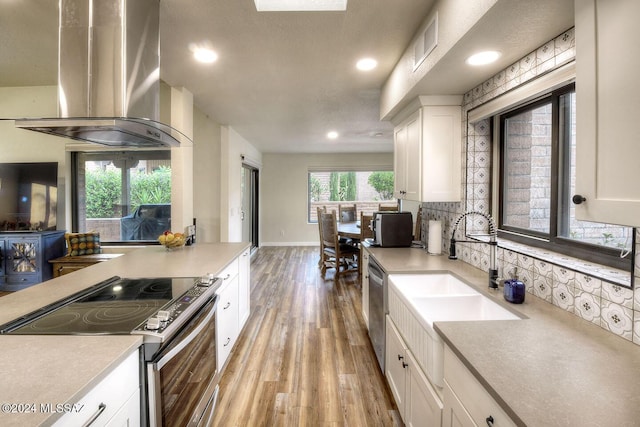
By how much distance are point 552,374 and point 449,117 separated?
1889mm

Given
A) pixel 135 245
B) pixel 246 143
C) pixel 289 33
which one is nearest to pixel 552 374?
pixel 289 33

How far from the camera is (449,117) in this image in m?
2.32

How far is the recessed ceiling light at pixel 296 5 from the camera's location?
1753mm

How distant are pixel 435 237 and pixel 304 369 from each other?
148 cm

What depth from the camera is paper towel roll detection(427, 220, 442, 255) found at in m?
2.51

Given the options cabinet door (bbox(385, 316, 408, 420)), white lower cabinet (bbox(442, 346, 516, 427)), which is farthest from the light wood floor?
white lower cabinet (bbox(442, 346, 516, 427))

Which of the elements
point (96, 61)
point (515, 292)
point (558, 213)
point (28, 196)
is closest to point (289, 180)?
point (28, 196)

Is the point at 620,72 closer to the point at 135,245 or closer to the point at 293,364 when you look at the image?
the point at 293,364

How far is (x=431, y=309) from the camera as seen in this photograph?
68.9 inches

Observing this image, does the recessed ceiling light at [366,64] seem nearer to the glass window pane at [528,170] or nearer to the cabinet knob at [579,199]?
the glass window pane at [528,170]

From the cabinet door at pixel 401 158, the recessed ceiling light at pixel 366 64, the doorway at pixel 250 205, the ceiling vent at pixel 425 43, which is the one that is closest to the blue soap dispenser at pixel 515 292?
the ceiling vent at pixel 425 43

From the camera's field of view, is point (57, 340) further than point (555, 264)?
No

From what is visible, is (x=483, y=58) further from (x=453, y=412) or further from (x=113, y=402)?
(x=113, y=402)

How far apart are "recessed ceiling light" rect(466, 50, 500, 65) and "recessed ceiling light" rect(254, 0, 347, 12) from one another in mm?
766
